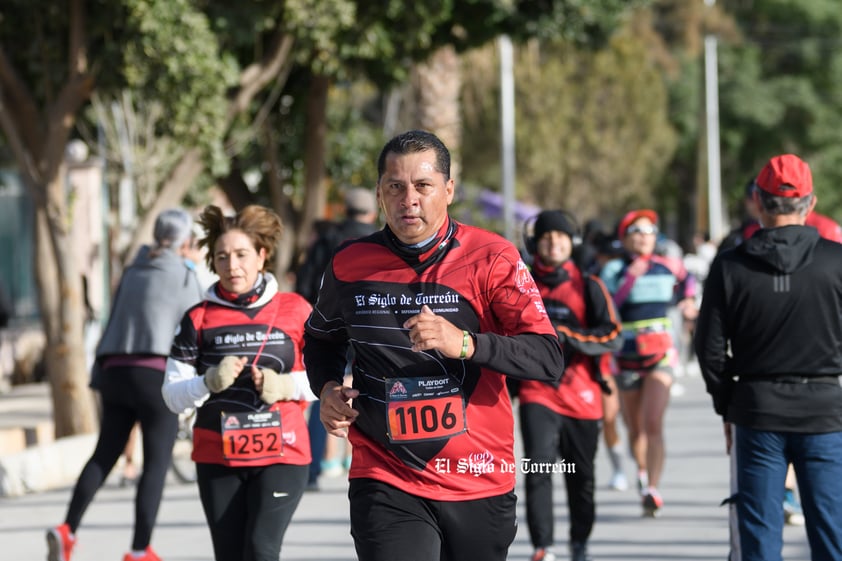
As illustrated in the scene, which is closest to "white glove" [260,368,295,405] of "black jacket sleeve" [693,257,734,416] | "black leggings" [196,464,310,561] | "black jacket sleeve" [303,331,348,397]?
"black leggings" [196,464,310,561]

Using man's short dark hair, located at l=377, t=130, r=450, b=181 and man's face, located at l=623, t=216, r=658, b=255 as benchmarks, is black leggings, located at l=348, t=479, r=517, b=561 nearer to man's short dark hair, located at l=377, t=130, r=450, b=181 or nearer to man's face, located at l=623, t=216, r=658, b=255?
man's short dark hair, located at l=377, t=130, r=450, b=181

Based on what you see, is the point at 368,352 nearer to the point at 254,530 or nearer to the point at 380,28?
the point at 254,530

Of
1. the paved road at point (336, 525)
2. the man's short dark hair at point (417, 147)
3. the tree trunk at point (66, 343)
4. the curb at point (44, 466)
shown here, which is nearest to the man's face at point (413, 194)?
the man's short dark hair at point (417, 147)

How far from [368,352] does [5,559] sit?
4.96 m

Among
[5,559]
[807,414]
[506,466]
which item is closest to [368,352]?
[506,466]

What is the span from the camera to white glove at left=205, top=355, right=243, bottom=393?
5953 mm

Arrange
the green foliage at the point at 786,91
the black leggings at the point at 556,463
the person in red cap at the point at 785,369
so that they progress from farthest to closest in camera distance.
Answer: the green foliage at the point at 786,91, the black leggings at the point at 556,463, the person in red cap at the point at 785,369

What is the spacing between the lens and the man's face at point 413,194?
14.3 feet

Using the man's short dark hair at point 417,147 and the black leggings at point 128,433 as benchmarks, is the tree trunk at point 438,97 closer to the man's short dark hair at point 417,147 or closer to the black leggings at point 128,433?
the black leggings at point 128,433

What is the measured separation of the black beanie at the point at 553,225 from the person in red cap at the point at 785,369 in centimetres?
218

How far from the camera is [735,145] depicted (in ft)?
172

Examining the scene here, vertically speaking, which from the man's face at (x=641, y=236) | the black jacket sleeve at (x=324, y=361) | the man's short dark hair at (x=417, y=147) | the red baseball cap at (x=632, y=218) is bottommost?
the black jacket sleeve at (x=324, y=361)

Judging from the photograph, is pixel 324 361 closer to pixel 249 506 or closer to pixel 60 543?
pixel 249 506


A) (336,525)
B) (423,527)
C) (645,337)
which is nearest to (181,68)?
(336,525)
